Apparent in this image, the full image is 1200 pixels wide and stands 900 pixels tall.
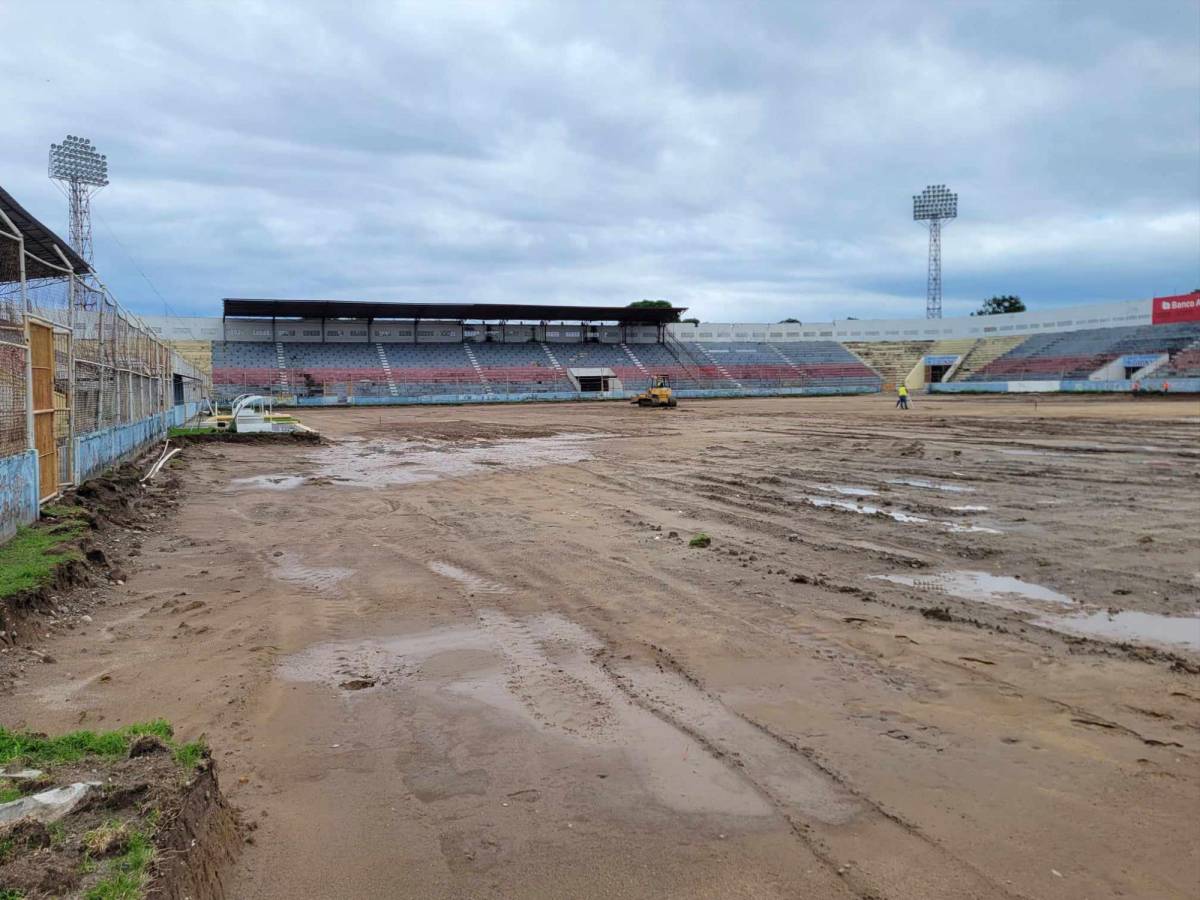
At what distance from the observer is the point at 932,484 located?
A: 14.4m

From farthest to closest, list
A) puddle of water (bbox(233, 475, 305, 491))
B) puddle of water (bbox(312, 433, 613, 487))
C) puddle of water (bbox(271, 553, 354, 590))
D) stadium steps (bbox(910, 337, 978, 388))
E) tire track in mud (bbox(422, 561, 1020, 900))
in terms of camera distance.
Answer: stadium steps (bbox(910, 337, 978, 388)) < puddle of water (bbox(312, 433, 613, 487)) < puddle of water (bbox(233, 475, 305, 491)) < puddle of water (bbox(271, 553, 354, 590)) < tire track in mud (bbox(422, 561, 1020, 900))

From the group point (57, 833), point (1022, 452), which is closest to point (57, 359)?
point (57, 833)

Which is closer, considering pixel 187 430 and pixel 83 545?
pixel 83 545

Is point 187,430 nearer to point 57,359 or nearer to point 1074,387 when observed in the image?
point 57,359

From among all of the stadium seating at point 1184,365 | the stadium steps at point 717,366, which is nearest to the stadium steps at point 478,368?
the stadium steps at point 717,366

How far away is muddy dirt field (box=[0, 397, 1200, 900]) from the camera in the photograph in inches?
134

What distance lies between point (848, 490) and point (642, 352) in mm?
64203

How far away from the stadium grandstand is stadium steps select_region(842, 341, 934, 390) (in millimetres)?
180

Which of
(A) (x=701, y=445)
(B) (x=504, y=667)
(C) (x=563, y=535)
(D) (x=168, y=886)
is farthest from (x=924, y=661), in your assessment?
(A) (x=701, y=445)

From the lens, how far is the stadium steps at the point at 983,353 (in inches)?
2827

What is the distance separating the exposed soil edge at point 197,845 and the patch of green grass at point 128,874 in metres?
0.03

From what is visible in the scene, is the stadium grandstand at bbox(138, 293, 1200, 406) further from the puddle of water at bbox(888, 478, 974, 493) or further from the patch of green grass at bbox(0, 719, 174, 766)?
the patch of green grass at bbox(0, 719, 174, 766)

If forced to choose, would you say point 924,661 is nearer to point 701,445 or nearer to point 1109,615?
point 1109,615

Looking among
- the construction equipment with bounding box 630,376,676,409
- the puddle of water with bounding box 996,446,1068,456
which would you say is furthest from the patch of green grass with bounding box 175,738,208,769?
the construction equipment with bounding box 630,376,676,409
